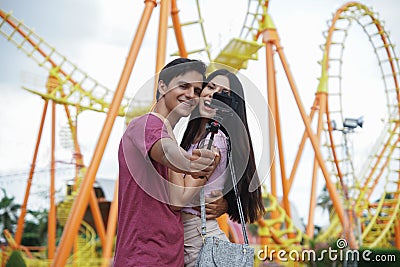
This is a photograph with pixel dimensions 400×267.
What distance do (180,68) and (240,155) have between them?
0.24 metres

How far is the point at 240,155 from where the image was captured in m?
1.17

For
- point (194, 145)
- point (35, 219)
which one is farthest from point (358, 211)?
point (35, 219)

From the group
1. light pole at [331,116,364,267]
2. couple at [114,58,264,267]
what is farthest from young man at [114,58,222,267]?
light pole at [331,116,364,267]

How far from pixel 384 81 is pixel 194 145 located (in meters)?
7.22

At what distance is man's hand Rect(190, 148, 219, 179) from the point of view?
1.02m

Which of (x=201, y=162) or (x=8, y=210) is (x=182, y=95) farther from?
(x=8, y=210)

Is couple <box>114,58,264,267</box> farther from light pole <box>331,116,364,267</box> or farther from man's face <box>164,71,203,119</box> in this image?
light pole <box>331,116,364,267</box>

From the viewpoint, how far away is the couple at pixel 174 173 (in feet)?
3.50

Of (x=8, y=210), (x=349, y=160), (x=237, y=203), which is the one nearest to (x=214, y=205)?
(x=237, y=203)

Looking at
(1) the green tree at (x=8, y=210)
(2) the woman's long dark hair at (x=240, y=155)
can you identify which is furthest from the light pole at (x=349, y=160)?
(1) the green tree at (x=8, y=210)

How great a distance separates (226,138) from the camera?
1.17 meters

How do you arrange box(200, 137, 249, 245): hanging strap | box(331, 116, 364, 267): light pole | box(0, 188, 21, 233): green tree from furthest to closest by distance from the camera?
box(0, 188, 21, 233): green tree
box(331, 116, 364, 267): light pole
box(200, 137, 249, 245): hanging strap

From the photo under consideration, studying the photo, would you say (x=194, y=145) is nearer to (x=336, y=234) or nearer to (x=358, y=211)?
(x=336, y=234)

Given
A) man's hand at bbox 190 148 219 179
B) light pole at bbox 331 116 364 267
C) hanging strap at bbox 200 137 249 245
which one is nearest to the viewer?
man's hand at bbox 190 148 219 179
